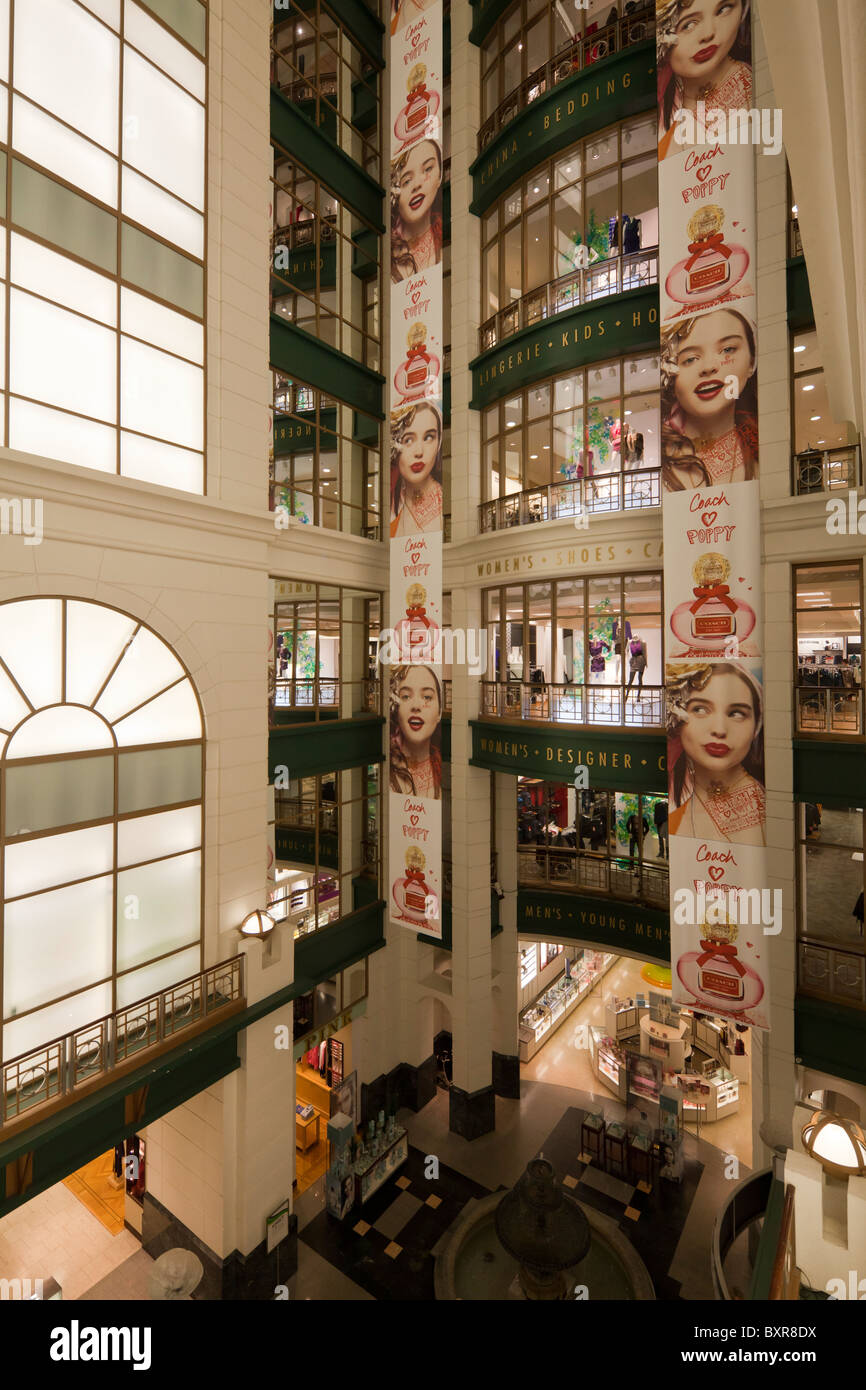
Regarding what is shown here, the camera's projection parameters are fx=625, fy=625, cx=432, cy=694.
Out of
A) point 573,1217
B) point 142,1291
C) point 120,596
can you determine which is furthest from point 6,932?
point 573,1217

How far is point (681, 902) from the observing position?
956cm

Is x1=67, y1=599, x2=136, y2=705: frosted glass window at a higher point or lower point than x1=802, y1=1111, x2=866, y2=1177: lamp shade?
higher

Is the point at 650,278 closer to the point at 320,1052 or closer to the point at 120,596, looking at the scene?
the point at 120,596

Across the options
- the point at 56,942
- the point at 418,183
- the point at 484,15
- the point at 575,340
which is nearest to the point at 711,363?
the point at 575,340

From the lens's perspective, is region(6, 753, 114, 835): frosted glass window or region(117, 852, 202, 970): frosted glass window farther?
region(117, 852, 202, 970): frosted glass window

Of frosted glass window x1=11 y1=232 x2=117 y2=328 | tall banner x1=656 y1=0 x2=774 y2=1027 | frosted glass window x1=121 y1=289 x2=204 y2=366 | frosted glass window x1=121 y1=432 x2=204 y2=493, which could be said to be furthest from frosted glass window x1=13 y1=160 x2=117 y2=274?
tall banner x1=656 y1=0 x2=774 y2=1027

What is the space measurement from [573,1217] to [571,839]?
7466 millimetres

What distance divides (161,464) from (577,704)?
8286 mm

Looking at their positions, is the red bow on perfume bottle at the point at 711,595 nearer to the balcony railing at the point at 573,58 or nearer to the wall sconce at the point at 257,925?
the wall sconce at the point at 257,925

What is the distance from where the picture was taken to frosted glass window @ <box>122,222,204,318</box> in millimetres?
8797

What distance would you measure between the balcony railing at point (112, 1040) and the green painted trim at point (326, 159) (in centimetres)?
1514

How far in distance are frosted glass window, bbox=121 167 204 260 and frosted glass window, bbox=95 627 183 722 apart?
5.90 meters

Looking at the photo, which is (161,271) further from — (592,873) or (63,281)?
(592,873)

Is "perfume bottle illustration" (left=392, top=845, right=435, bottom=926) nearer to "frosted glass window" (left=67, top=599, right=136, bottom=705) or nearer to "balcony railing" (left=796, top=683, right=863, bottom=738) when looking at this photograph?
"frosted glass window" (left=67, top=599, right=136, bottom=705)
